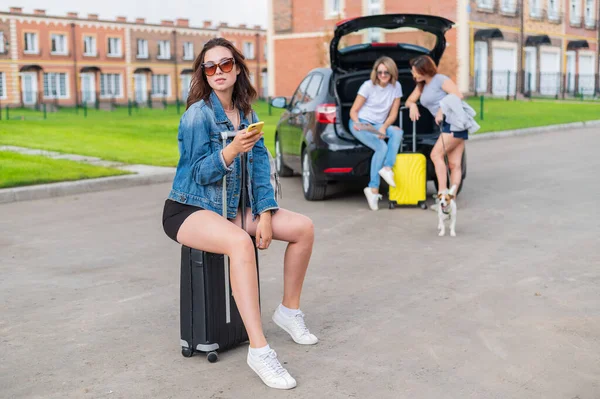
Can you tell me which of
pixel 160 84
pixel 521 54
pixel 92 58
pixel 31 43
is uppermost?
pixel 31 43

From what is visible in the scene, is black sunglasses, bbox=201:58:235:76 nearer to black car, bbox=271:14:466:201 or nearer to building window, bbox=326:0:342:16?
black car, bbox=271:14:466:201

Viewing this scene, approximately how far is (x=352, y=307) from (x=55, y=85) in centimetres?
6739

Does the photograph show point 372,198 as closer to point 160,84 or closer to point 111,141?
point 111,141

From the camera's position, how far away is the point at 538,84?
49812 mm

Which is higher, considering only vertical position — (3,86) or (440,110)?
(3,86)

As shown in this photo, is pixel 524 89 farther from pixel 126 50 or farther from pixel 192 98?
pixel 192 98

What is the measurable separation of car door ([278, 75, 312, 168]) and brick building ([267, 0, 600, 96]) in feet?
94.4

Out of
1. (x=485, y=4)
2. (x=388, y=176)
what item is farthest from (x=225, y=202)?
(x=485, y=4)

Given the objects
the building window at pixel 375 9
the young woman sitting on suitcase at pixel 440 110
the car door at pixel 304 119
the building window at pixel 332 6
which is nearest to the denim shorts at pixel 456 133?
the young woman sitting on suitcase at pixel 440 110

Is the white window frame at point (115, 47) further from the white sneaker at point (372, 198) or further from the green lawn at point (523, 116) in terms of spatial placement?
the white sneaker at point (372, 198)

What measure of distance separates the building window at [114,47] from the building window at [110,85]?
1715mm

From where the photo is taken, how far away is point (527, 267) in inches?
266

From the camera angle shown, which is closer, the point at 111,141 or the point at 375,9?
the point at 111,141

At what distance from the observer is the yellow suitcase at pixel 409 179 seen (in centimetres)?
981
